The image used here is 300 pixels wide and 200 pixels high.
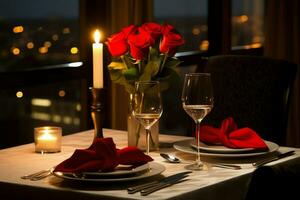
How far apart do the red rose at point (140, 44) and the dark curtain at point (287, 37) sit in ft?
8.70

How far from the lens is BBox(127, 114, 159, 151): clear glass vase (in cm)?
213

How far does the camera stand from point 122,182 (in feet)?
5.51

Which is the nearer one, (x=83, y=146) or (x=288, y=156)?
(x=288, y=156)

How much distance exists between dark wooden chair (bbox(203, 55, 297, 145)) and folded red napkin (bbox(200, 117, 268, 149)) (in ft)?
1.77

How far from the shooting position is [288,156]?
6.61 ft

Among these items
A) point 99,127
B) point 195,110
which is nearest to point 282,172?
point 195,110

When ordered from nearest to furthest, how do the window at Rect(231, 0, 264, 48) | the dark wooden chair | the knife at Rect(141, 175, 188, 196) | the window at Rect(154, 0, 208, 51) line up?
the knife at Rect(141, 175, 188, 196), the dark wooden chair, the window at Rect(154, 0, 208, 51), the window at Rect(231, 0, 264, 48)

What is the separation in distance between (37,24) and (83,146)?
3.42 ft

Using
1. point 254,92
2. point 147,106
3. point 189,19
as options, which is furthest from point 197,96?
point 189,19

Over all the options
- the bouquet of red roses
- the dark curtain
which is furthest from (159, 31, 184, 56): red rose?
the dark curtain

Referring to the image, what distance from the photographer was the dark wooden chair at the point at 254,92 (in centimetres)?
256

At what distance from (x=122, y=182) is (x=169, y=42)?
536 mm

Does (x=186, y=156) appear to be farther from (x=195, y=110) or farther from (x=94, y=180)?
(x=94, y=180)

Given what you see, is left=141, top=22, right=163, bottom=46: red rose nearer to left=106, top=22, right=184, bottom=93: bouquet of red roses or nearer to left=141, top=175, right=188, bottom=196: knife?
left=106, top=22, right=184, bottom=93: bouquet of red roses
